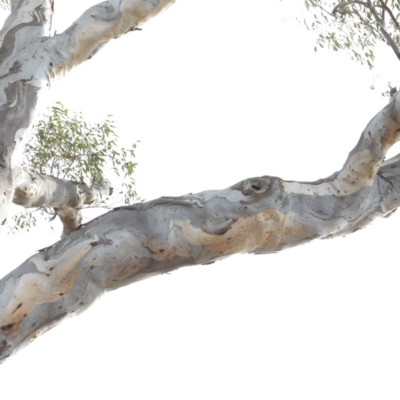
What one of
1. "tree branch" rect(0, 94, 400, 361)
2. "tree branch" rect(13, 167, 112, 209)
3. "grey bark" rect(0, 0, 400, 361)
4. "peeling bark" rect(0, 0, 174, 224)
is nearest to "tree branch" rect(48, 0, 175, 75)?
"peeling bark" rect(0, 0, 174, 224)

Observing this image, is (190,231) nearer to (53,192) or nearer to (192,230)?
(192,230)

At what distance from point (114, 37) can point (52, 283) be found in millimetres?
1936

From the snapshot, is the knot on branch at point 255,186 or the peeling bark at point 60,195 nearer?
the knot on branch at point 255,186

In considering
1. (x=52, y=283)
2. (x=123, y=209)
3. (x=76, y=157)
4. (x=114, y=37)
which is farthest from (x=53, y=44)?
(x=76, y=157)

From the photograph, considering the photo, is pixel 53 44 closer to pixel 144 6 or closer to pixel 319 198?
pixel 144 6

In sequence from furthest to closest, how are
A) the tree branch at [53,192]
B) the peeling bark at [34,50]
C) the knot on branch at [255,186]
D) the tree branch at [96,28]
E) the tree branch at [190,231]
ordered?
the tree branch at [53,192], the tree branch at [96,28], the peeling bark at [34,50], the knot on branch at [255,186], the tree branch at [190,231]

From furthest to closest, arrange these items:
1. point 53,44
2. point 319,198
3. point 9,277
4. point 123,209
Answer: point 53,44, point 319,198, point 123,209, point 9,277

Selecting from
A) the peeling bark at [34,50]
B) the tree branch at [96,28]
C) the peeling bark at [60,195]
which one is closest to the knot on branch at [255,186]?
the peeling bark at [34,50]

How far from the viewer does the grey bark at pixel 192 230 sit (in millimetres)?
2697

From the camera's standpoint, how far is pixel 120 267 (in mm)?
2789

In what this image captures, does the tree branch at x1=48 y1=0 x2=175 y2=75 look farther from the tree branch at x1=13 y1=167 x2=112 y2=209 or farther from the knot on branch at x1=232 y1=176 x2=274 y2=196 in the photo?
the knot on branch at x1=232 y1=176 x2=274 y2=196

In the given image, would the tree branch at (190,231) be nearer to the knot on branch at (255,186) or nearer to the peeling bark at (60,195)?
the knot on branch at (255,186)

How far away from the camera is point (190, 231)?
113 inches

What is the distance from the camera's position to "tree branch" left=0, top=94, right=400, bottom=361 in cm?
270
